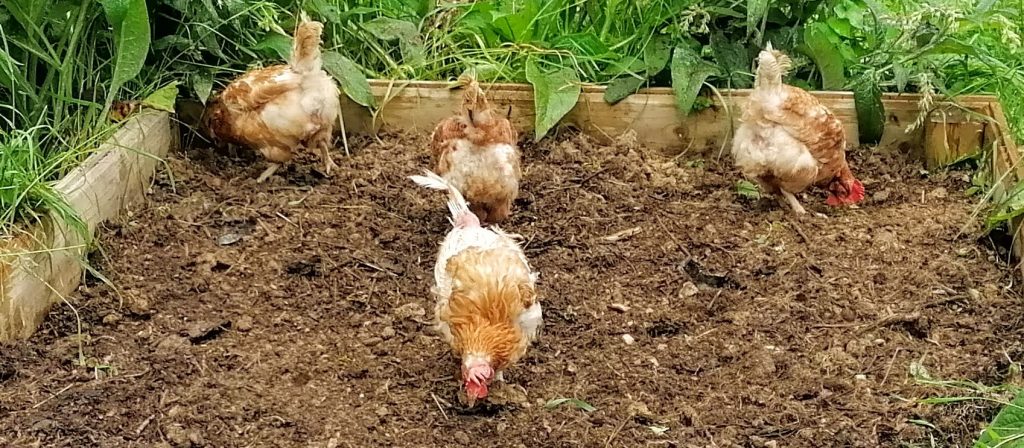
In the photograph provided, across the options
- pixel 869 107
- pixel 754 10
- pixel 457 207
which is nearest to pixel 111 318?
pixel 457 207

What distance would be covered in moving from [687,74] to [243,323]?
219 cm

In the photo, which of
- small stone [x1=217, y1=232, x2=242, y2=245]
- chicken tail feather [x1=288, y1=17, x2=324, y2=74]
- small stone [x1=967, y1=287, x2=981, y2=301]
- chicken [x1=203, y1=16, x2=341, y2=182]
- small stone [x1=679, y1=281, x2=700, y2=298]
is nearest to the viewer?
small stone [x1=967, y1=287, x2=981, y2=301]

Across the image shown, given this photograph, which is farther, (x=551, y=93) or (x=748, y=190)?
(x=551, y=93)

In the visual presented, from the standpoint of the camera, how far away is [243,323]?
3.21m

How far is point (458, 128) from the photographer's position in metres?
3.80

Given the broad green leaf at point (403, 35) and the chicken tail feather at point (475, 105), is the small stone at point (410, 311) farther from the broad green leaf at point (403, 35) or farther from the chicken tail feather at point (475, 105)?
the broad green leaf at point (403, 35)

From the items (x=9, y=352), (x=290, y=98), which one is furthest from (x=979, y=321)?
(x=9, y=352)

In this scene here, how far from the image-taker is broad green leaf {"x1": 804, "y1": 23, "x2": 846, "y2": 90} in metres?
4.47

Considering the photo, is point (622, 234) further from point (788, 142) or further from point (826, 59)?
point (826, 59)

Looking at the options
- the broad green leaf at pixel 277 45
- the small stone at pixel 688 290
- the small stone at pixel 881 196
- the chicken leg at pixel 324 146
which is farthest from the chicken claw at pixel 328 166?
the small stone at pixel 881 196

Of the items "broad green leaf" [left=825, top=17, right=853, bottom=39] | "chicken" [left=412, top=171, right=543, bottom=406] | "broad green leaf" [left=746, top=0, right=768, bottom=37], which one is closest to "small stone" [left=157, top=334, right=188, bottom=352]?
"chicken" [left=412, top=171, right=543, bottom=406]

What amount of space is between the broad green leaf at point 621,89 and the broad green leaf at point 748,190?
0.63 m

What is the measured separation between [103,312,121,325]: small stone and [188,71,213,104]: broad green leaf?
129cm

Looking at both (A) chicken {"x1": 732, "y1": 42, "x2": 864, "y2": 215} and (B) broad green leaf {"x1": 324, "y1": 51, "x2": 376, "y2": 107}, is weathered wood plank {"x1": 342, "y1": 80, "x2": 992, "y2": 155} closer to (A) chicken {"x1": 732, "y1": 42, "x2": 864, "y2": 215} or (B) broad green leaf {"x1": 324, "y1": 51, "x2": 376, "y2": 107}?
(B) broad green leaf {"x1": 324, "y1": 51, "x2": 376, "y2": 107}
